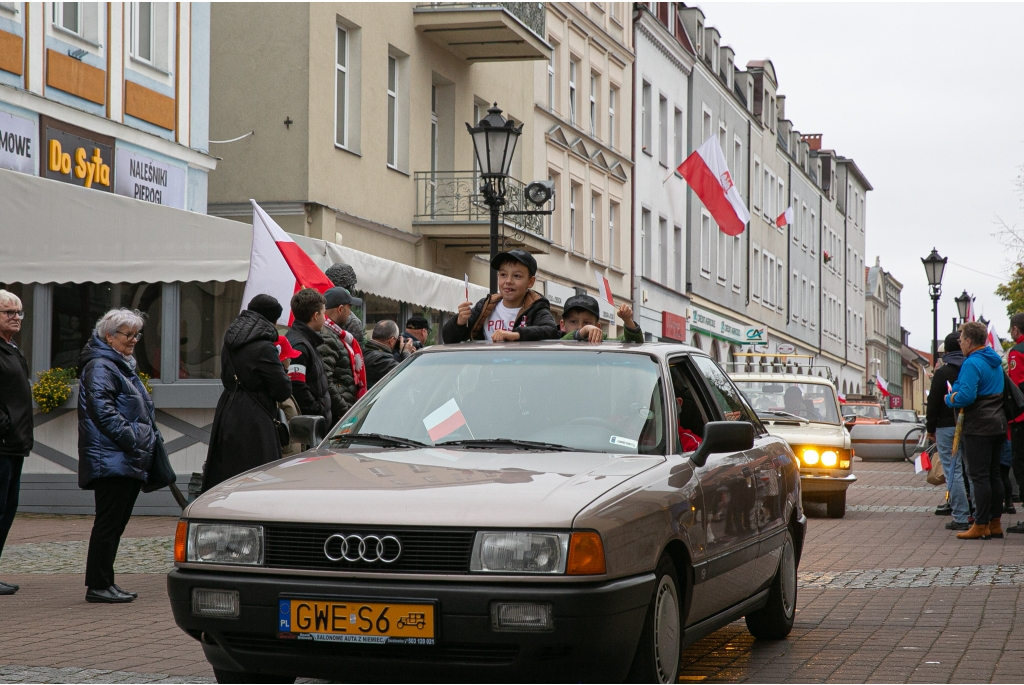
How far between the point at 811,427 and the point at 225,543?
1225 centimetres

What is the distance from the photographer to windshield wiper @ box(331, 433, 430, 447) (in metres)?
6.05

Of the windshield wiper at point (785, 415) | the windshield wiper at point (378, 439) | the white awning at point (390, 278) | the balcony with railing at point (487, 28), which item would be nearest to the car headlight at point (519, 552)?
the windshield wiper at point (378, 439)

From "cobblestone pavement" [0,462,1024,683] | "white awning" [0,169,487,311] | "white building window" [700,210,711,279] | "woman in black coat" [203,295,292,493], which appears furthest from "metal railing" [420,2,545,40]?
"white building window" [700,210,711,279]

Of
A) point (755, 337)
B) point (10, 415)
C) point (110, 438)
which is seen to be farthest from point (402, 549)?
point (755, 337)

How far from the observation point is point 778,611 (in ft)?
24.9

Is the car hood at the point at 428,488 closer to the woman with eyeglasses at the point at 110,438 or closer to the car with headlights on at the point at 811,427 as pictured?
the woman with eyeglasses at the point at 110,438

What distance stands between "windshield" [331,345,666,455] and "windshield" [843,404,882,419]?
32.2 meters

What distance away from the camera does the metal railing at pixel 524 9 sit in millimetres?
25500

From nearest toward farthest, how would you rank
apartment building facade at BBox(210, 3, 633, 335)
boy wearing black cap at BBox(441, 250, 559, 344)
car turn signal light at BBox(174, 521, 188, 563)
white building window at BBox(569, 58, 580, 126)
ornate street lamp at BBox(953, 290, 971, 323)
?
car turn signal light at BBox(174, 521, 188, 563), boy wearing black cap at BBox(441, 250, 559, 344), apartment building facade at BBox(210, 3, 633, 335), ornate street lamp at BBox(953, 290, 971, 323), white building window at BBox(569, 58, 580, 126)

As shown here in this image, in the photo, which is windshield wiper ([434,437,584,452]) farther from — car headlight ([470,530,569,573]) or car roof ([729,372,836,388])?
car roof ([729,372,836,388])

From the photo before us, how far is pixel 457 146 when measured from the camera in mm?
27422

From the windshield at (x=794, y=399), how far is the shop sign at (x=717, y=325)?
28.1 m

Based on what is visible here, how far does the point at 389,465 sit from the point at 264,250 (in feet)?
21.0

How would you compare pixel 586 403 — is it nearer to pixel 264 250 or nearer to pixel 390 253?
pixel 264 250
